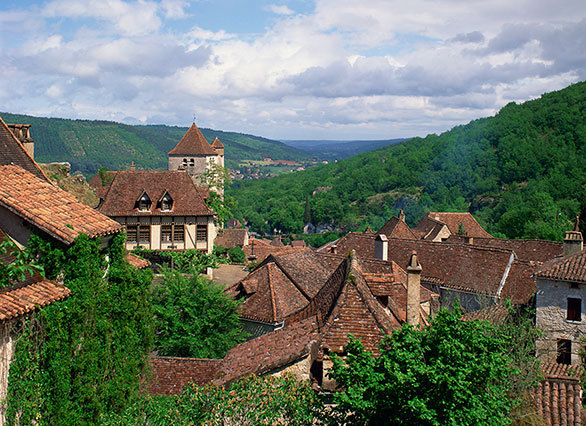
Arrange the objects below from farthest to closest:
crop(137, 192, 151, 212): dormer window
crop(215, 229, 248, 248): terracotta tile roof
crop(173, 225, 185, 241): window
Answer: crop(215, 229, 248, 248): terracotta tile roof < crop(173, 225, 185, 241): window < crop(137, 192, 151, 212): dormer window

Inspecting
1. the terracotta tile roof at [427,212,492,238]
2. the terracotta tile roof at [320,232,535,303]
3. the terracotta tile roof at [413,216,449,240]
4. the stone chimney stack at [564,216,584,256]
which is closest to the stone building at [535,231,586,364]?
the terracotta tile roof at [320,232,535,303]

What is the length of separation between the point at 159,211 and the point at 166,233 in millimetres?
1572

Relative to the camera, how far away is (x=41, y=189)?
13055 millimetres

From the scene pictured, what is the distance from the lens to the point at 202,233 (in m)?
37.4

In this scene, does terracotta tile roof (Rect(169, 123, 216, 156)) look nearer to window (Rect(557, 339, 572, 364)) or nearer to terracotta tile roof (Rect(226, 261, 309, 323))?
terracotta tile roof (Rect(226, 261, 309, 323))

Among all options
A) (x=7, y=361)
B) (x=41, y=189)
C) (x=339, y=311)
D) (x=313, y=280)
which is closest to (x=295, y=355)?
(x=339, y=311)

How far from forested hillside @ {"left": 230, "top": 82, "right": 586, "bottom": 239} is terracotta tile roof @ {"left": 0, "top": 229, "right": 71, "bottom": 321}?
57.2m

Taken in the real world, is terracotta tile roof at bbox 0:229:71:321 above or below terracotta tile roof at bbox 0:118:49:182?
below

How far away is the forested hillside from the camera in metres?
99.6

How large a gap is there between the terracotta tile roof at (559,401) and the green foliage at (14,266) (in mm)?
11022

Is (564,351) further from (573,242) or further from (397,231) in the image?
(397,231)

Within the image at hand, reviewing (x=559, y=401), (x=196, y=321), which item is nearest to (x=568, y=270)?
(x=559, y=401)

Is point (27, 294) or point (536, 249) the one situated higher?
point (27, 294)

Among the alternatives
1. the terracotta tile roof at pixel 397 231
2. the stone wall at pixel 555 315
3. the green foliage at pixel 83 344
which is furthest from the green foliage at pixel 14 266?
the terracotta tile roof at pixel 397 231
